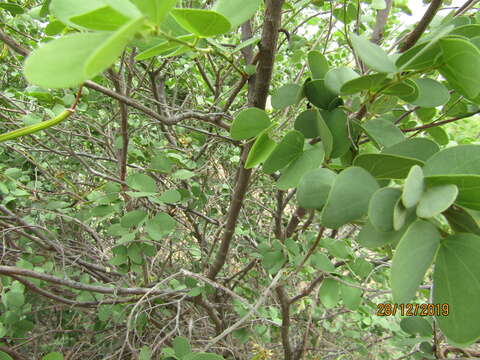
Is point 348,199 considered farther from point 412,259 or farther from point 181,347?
point 181,347

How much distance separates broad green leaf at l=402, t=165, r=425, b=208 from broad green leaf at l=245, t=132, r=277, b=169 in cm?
18

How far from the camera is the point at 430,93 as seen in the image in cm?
37

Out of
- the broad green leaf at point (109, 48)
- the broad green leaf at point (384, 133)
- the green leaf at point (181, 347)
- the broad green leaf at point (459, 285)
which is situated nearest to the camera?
the broad green leaf at point (109, 48)

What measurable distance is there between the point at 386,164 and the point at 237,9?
0.22 meters

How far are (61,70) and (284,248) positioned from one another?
0.74 meters

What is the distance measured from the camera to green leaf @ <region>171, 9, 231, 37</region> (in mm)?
272

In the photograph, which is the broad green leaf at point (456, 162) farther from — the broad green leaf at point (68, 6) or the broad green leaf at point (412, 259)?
the broad green leaf at point (68, 6)

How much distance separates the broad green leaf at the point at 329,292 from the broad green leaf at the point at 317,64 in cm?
63

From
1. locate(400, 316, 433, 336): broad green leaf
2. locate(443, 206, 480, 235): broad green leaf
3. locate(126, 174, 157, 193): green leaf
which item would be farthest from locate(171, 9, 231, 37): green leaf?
locate(400, 316, 433, 336): broad green leaf

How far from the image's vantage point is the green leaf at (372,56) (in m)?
0.30

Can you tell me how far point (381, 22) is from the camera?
2.80 ft

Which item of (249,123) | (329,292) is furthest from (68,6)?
(329,292)

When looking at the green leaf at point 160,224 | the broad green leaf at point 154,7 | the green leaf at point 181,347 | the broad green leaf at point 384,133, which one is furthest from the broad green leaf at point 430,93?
the green leaf at point 181,347

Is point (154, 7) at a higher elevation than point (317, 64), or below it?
below
